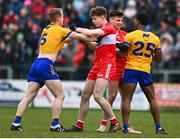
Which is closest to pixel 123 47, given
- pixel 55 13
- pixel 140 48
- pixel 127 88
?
pixel 140 48

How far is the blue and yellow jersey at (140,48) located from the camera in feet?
50.1

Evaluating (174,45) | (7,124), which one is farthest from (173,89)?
(7,124)

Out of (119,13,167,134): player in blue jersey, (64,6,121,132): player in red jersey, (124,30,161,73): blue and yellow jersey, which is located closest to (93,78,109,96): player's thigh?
(64,6,121,132): player in red jersey

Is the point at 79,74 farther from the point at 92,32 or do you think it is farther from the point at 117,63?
the point at 92,32

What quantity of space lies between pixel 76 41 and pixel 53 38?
1398cm

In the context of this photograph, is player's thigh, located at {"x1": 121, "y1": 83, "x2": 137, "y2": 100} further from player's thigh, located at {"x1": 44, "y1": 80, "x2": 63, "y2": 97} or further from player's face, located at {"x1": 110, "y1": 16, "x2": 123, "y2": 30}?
player's face, located at {"x1": 110, "y1": 16, "x2": 123, "y2": 30}

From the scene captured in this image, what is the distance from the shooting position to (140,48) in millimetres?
15320

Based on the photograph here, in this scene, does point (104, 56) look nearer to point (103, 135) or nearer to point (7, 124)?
point (103, 135)

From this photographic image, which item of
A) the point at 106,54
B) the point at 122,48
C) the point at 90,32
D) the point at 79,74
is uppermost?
the point at 90,32

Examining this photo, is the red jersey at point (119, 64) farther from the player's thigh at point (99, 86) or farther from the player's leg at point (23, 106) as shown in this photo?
the player's leg at point (23, 106)

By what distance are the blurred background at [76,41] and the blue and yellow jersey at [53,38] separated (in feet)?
37.7

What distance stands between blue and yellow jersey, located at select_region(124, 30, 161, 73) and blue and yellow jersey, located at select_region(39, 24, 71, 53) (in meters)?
1.35

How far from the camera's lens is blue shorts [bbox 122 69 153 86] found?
1536 cm

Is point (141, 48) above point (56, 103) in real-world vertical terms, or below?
above
